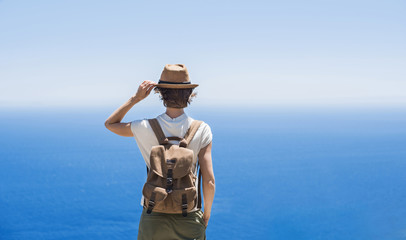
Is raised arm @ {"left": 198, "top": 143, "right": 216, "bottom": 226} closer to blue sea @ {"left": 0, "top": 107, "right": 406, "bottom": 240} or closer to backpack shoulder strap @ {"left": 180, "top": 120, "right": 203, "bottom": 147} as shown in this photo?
backpack shoulder strap @ {"left": 180, "top": 120, "right": 203, "bottom": 147}

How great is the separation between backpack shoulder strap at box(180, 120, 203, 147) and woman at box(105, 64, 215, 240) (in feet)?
0.08

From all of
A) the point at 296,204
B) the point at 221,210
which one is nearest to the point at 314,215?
the point at 296,204

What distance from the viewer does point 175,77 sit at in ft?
8.32

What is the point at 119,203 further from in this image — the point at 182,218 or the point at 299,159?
the point at 182,218

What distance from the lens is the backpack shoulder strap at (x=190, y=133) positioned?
7.88 feet

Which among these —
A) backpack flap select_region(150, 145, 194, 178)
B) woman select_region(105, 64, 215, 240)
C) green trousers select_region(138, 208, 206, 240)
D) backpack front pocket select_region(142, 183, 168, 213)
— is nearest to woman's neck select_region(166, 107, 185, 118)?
woman select_region(105, 64, 215, 240)

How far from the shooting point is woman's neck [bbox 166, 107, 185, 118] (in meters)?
2.50

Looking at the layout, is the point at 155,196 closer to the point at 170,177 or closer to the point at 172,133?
the point at 170,177

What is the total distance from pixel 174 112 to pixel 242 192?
8246 cm

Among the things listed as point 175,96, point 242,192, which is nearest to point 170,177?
point 175,96

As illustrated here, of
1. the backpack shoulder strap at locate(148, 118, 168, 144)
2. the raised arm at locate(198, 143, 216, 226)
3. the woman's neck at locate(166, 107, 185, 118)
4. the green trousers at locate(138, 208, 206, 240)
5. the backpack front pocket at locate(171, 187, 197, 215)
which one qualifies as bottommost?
the green trousers at locate(138, 208, 206, 240)

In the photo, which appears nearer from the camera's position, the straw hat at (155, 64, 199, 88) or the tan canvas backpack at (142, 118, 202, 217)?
the tan canvas backpack at (142, 118, 202, 217)

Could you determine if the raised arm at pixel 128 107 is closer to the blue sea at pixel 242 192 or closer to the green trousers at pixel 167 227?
the green trousers at pixel 167 227

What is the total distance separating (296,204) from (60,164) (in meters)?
78.4
